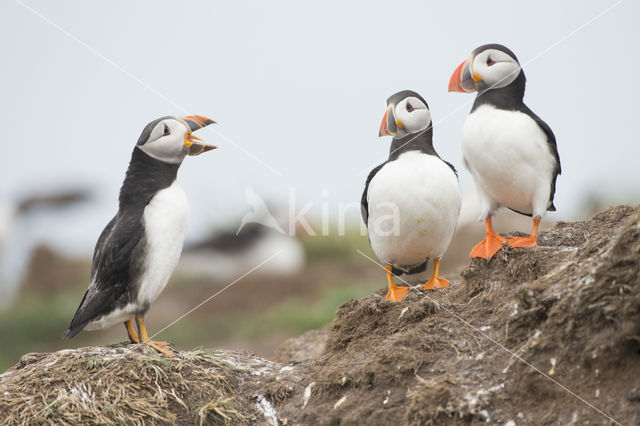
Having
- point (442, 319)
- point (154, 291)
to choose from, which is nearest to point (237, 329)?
point (154, 291)

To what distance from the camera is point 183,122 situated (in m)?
6.35

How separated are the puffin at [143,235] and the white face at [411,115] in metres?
1.59

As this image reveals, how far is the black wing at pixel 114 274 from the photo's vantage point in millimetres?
5980

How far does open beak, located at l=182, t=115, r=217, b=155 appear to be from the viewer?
20.7 ft

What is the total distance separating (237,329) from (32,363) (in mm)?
12357

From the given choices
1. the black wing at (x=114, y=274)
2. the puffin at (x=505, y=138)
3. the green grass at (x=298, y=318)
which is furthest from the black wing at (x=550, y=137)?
the green grass at (x=298, y=318)

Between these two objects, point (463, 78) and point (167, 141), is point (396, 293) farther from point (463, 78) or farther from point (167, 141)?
point (167, 141)

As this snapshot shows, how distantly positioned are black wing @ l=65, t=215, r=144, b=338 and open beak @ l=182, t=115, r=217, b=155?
774 millimetres

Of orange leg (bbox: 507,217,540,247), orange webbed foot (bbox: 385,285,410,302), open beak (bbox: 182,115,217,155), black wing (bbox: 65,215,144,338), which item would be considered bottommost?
orange webbed foot (bbox: 385,285,410,302)

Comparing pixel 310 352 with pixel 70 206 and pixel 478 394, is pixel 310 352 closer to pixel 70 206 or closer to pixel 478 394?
pixel 478 394

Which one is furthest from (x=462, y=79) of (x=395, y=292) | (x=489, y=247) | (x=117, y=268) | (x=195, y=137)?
(x=117, y=268)

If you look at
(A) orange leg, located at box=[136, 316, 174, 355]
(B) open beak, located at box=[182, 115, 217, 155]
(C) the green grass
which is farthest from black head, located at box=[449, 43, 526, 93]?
(C) the green grass

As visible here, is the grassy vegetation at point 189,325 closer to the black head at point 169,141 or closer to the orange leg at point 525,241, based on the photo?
the black head at point 169,141

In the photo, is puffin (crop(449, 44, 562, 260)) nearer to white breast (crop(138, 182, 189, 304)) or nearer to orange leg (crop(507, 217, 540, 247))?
orange leg (crop(507, 217, 540, 247))
